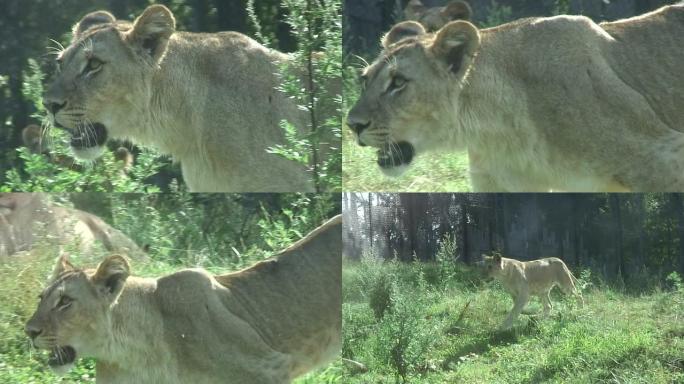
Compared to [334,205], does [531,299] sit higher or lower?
lower

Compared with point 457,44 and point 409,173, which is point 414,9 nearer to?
point 457,44

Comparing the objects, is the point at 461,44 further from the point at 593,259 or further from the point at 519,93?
the point at 593,259

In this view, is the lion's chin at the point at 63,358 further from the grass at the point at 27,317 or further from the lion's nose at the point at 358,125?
the lion's nose at the point at 358,125

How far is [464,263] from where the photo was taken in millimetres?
5180

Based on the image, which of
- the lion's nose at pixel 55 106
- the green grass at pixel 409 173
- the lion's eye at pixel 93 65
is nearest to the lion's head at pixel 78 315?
the lion's nose at pixel 55 106

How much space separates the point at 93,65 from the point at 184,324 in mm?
1308

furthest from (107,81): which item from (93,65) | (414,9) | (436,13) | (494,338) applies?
(494,338)

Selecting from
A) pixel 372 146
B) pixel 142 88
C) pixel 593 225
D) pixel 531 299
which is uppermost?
pixel 142 88

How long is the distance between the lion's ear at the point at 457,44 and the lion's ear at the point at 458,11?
0.15 m

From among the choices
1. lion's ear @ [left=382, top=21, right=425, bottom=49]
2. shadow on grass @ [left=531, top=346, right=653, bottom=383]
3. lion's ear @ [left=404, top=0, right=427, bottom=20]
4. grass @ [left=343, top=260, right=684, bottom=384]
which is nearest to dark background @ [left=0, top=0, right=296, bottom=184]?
lion's ear @ [left=382, top=21, right=425, bottom=49]

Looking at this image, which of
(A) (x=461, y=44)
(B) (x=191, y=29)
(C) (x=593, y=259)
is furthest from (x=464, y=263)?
(B) (x=191, y=29)

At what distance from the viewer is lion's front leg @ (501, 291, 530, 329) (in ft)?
16.9

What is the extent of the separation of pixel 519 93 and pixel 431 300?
3.90 ft

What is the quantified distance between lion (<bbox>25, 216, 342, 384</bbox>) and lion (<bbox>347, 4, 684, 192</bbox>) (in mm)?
896
